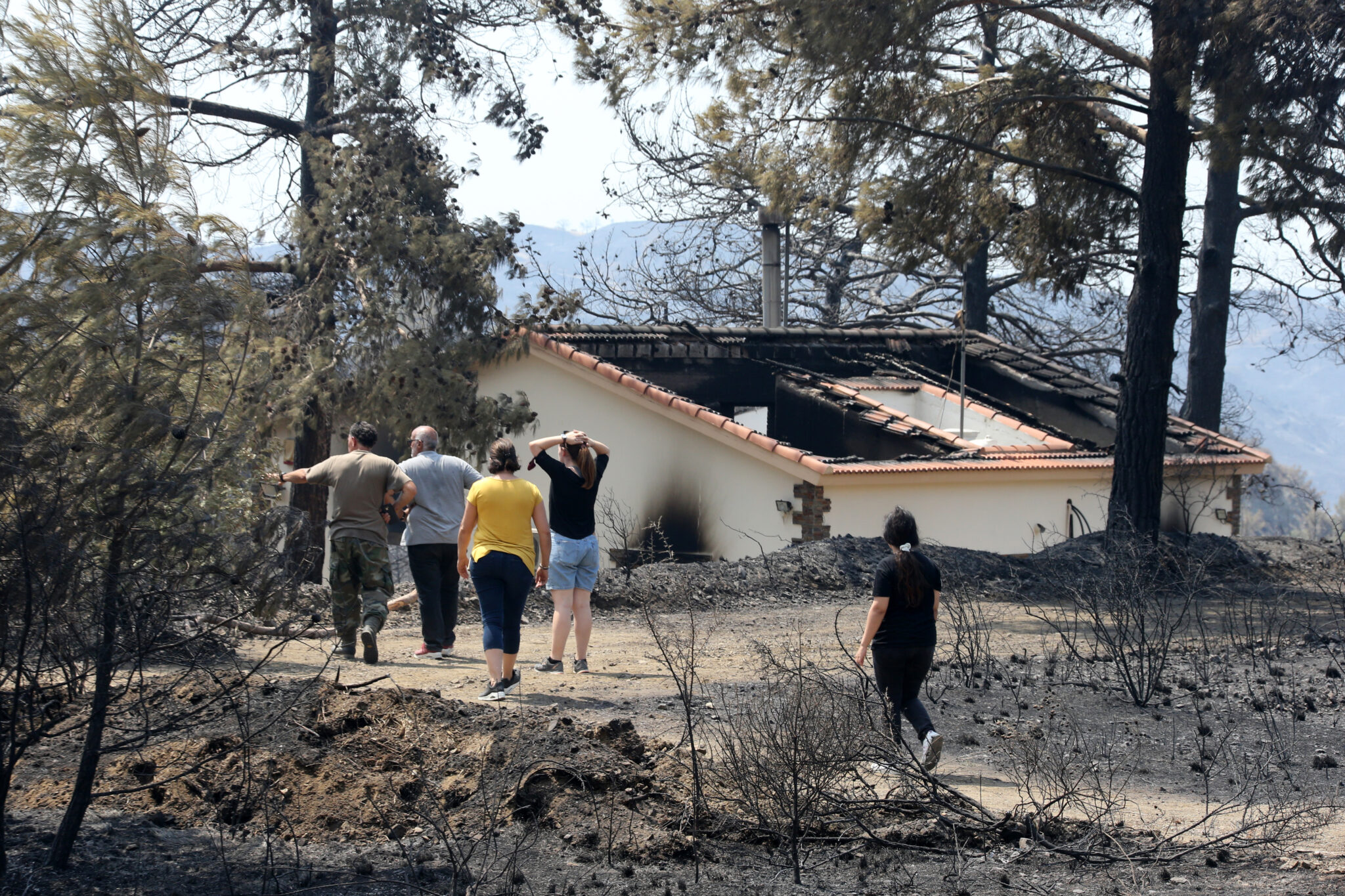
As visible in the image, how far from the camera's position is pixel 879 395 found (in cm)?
2102

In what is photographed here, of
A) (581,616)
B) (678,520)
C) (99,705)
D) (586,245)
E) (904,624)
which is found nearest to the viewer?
(99,705)

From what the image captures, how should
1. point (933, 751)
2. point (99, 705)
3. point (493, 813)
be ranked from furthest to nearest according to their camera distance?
point (933, 751) → point (493, 813) → point (99, 705)

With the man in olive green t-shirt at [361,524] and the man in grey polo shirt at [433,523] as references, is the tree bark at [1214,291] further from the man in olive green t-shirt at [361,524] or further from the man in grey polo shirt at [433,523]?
the man in olive green t-shirt at [361,524]

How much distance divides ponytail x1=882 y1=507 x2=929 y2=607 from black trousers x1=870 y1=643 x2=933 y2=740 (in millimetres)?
247

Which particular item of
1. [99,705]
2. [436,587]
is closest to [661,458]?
A: [436,587]

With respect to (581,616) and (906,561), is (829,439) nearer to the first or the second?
(581,616)

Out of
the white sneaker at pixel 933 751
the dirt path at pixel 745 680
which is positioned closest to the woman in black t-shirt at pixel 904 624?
the white sneaker at pixel 933 751

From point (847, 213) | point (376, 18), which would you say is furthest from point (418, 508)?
point (847, 213)

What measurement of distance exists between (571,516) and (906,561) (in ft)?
8.68

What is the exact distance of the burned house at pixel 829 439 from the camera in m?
16.9

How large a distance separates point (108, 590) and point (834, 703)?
2.88 meters

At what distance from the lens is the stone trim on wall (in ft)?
53.4

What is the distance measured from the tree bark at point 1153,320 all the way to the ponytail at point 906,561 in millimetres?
7969

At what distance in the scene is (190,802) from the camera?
513 cm
